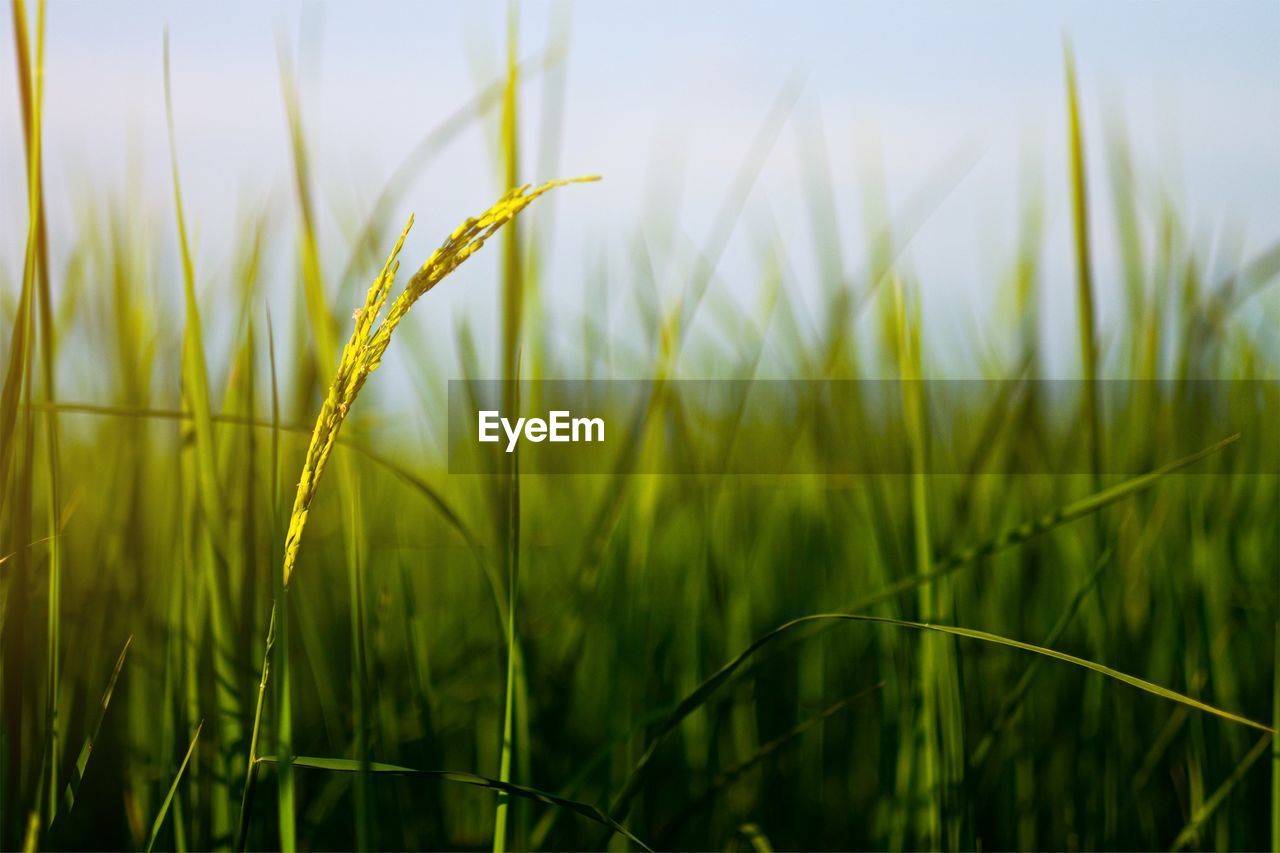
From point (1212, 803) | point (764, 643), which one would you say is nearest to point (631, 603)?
point (764, 643)

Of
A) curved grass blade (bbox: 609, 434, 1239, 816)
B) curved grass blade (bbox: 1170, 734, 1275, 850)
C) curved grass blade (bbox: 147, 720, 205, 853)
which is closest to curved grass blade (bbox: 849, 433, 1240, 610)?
curved grass blade (bbox: 609, 434, 1239, 816)

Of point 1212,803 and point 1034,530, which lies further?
point 1212,803

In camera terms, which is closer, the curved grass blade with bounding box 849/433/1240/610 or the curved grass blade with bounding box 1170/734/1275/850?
the curved grass blade with bounding box 849/433/1240/610

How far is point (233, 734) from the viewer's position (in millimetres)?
659

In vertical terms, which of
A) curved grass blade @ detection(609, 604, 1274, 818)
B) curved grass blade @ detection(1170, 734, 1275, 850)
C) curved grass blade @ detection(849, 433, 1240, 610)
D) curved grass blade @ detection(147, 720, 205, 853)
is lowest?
curved grass blade @ detection(1170, 734, 1275, 850)

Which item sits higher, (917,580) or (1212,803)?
(917,580)

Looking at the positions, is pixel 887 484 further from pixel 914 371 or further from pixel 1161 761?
pixel 1161 761

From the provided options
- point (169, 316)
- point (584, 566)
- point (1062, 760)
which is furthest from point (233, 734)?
point (1062, 760)

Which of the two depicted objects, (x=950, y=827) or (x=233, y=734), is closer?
(x=233, y=734)

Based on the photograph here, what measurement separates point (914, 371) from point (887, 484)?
0.21m

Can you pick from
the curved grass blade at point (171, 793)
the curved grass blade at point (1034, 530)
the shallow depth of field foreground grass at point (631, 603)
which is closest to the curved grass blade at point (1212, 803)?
the shallow depth of field foreground grass at point (631, 603)

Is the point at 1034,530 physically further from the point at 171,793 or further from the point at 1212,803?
the point at 171,793

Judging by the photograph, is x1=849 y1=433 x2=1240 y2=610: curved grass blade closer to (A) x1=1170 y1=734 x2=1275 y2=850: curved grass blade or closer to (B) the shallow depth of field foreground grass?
(B) the shallow depth of field foreground grass

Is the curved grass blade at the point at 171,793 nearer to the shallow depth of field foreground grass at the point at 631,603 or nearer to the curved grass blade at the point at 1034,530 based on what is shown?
the shallow depth of field foreground grass at the point at 631,603
